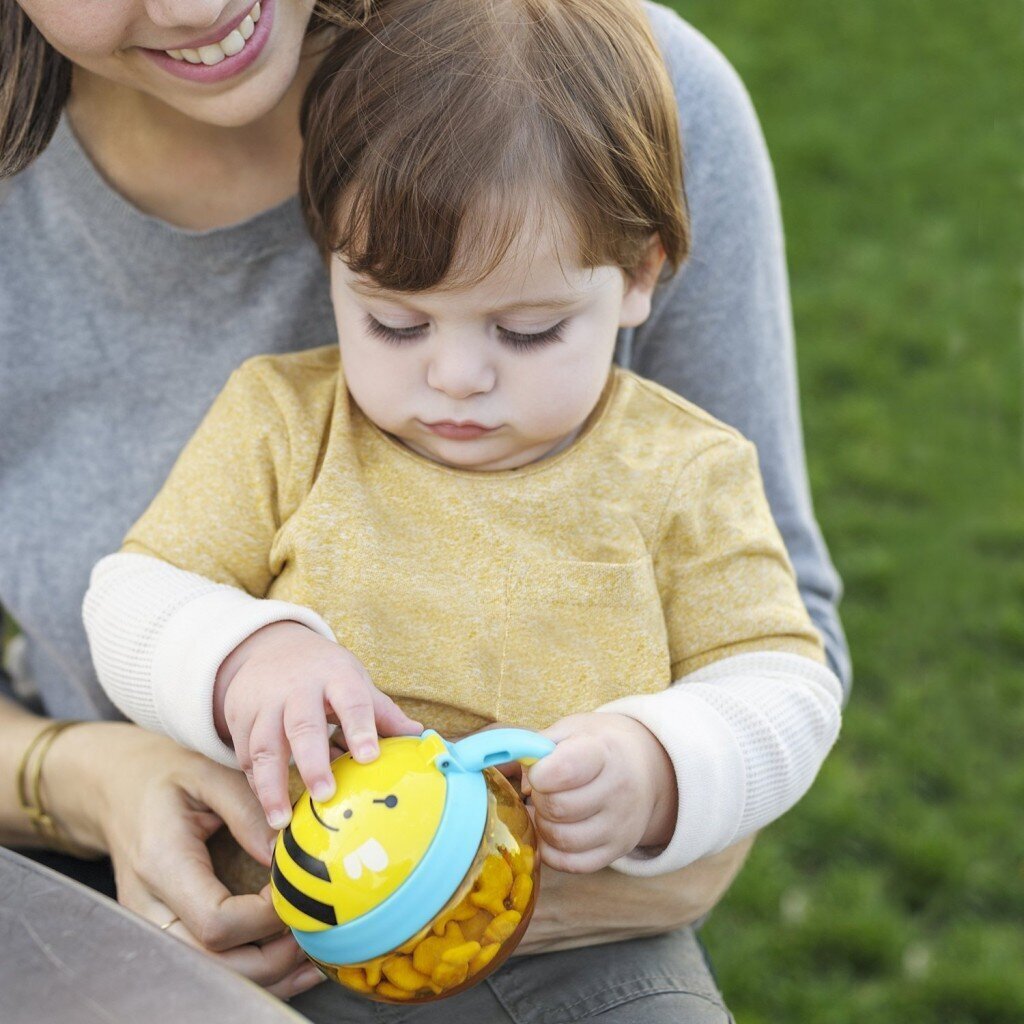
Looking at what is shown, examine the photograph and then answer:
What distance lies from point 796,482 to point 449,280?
0.71 meters

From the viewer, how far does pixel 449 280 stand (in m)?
1.58

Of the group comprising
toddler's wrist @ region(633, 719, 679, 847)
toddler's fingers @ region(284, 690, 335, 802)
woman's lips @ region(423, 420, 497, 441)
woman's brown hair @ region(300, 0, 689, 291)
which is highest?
woman's brown hair @ region(300, 0, 689, 291)

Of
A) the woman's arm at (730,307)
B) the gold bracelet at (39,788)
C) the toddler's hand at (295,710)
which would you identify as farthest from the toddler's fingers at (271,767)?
the woman's arm at (730,307)

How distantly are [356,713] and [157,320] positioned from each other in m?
0.78

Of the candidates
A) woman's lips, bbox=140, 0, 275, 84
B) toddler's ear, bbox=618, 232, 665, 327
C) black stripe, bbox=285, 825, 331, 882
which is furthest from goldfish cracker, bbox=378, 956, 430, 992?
woman's lips, bbox=140, 0, 275, 84

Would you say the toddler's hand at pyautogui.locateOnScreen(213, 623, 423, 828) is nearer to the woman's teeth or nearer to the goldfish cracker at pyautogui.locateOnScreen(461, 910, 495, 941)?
the goldfish cracker at pyautogui.locateOnScreen(461, 910, 495, 941)

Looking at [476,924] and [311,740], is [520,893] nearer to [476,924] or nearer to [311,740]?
[476,924]

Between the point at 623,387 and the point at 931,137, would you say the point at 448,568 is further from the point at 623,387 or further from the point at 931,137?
the point at 931,137

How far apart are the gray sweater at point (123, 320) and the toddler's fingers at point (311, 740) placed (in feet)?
2.03

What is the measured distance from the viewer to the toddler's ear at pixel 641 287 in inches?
71.1

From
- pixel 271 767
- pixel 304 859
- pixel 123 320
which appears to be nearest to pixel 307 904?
pixel 304 859

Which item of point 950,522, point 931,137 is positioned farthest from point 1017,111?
point 950,522

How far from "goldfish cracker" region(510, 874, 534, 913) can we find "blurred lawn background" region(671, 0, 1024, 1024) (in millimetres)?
1722

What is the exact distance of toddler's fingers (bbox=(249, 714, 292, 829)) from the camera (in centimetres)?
137
